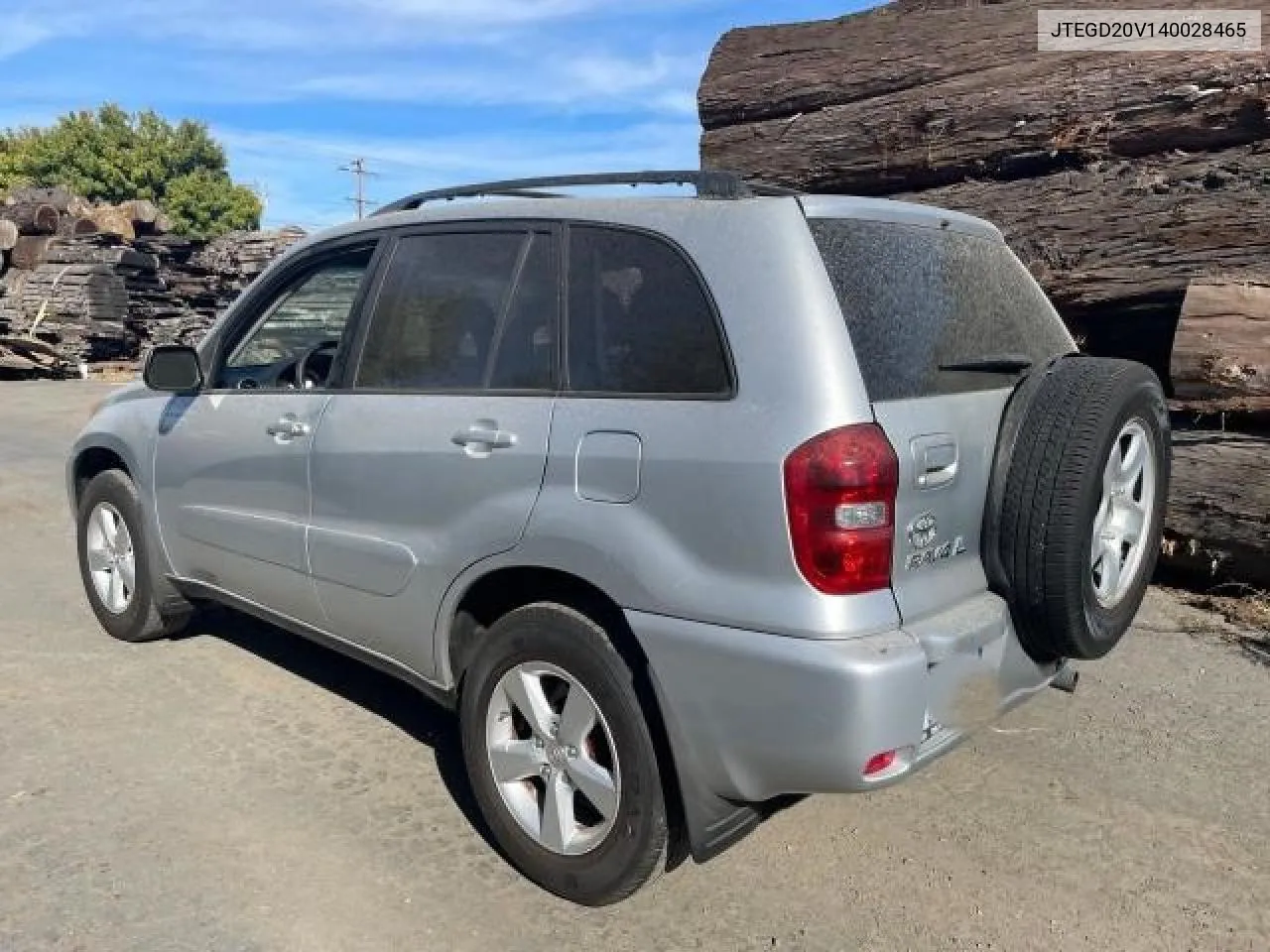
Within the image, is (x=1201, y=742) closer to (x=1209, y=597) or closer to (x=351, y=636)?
(x=1209, y=597)

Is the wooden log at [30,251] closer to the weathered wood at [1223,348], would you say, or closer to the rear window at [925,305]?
the weathered wood at [1223,348]

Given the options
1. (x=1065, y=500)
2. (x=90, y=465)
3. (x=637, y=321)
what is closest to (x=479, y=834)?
(x=637, y=321)

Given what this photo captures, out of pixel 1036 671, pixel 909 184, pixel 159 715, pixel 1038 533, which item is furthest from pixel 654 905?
pixel 909 184

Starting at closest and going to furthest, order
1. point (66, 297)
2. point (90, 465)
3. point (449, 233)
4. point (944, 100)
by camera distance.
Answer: point (449, 233), point (90, 465), point (944, 100), point (66, 297)

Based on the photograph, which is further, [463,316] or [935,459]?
[463,316]

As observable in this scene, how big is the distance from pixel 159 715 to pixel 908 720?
2.84m

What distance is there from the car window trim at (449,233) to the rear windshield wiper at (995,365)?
104 centimetres

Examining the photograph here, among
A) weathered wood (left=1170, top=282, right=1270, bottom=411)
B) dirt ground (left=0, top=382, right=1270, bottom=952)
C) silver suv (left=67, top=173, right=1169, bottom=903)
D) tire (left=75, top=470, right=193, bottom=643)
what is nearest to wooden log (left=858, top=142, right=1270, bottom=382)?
weathered wood (left=1170, top=282, right=1270, bottom=411)

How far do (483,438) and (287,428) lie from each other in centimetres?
102

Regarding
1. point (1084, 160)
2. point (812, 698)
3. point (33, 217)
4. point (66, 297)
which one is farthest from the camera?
point (33, 217)

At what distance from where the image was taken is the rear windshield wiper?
2762 millimetres

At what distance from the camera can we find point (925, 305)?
2777mm

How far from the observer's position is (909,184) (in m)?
7.11

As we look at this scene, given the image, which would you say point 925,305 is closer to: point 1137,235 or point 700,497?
point 700,497
